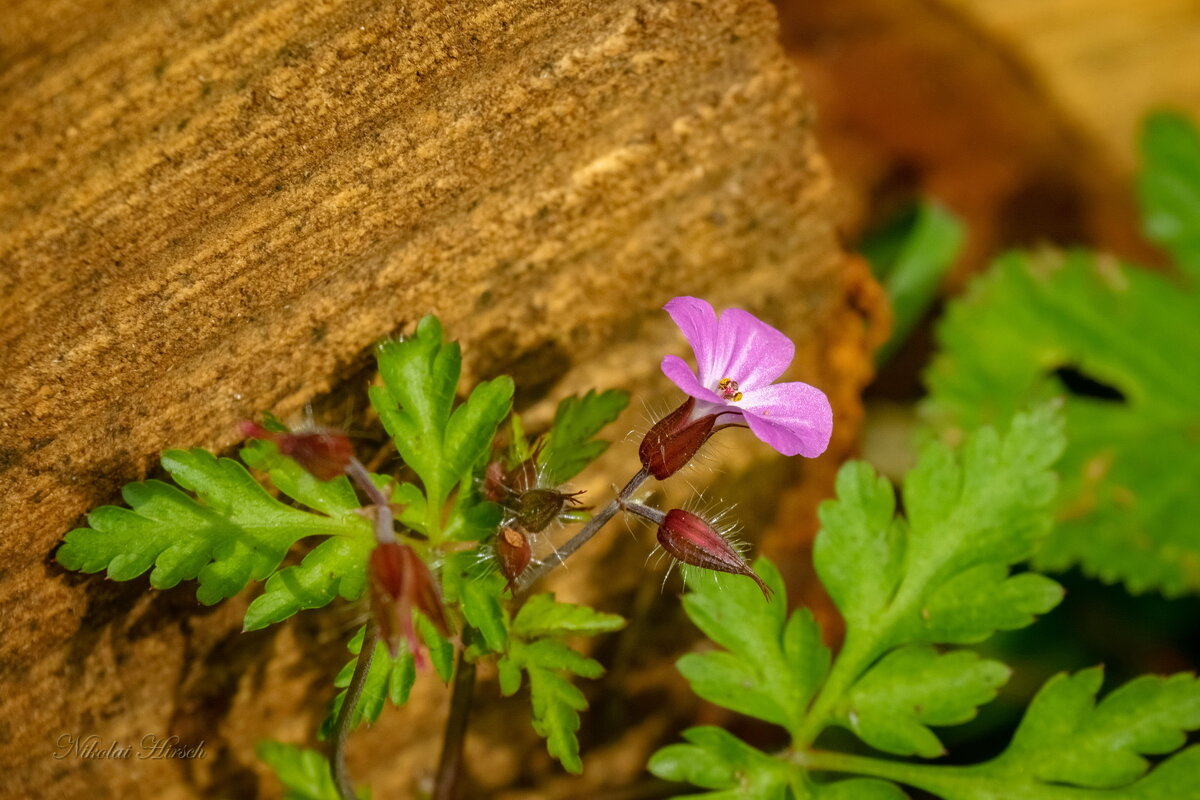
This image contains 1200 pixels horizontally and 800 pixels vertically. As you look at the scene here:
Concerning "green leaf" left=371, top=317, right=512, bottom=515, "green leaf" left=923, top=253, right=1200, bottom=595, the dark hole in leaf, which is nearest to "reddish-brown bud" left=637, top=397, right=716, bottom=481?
"green leaf" left=371, top=317, right=512, bottom=515

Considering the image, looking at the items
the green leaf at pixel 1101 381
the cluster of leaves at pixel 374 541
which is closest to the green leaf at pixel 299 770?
the cluster of leaves at pixel 374 541

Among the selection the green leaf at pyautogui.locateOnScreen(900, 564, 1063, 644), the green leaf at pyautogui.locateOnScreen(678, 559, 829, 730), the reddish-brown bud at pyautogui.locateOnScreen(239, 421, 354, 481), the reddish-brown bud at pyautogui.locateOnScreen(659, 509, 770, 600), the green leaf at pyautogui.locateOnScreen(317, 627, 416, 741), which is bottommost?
the green leaf at pyautogui.locateOnScreen(900, 564, 1063, 644)

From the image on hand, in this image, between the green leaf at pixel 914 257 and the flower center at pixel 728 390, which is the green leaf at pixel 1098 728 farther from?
the green leaf at pixel 914 257

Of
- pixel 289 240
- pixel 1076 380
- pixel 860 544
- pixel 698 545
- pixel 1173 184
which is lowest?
pixel 1076 380

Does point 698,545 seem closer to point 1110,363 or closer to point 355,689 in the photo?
point 355,689

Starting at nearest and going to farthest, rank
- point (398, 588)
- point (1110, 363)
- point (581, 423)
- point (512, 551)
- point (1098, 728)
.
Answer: point (398, 588)
point (512, 551)
point (581, 423)
point (1098, 728)
point (1110, 363)

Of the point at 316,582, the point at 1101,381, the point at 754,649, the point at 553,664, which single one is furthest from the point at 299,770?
the point at 1101,381

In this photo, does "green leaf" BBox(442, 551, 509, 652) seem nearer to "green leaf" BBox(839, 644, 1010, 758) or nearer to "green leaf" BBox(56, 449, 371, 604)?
"green leaf" BBox(56, 449, 371, 604)
